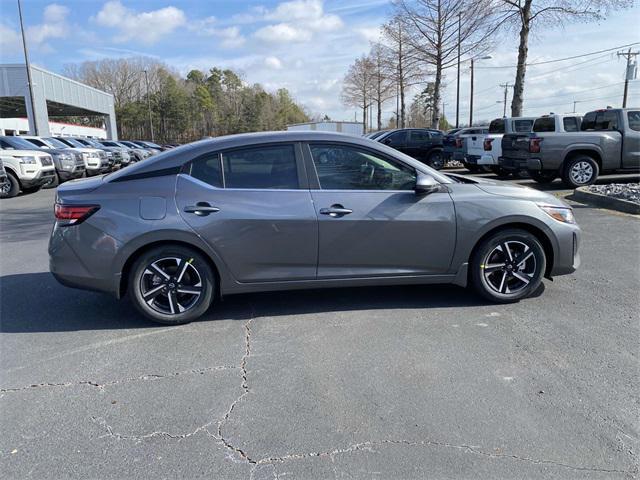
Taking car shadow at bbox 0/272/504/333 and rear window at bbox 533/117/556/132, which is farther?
rear window at bbox 533/117/556/132

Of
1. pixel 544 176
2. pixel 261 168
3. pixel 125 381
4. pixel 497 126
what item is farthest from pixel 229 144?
pixel 497 126

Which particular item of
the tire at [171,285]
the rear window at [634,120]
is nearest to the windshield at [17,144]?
the tire at [171,285]

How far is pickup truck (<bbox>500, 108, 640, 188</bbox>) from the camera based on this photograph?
1130 centimetres

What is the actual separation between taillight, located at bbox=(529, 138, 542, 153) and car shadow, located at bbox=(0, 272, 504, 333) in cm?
775

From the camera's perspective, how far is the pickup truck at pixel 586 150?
11.3m

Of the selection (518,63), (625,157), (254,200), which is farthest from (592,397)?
(518,63)

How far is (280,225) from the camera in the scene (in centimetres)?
407

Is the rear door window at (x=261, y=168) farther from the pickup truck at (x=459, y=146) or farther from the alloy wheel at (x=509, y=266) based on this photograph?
the pickup truck at (x=459, y=146)

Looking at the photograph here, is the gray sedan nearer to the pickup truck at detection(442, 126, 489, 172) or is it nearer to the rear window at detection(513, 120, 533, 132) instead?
the rear window at detection(513, 120, 533, 132)

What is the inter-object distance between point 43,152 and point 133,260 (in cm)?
1245

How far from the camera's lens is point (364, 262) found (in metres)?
4.26

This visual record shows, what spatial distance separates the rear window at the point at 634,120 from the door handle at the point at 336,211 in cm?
1051

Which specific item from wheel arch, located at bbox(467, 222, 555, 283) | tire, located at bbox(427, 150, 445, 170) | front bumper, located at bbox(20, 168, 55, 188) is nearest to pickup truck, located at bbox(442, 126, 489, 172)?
tire, located at bbox(427, 150, 445, 170)

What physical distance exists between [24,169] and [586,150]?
14.7 metres
